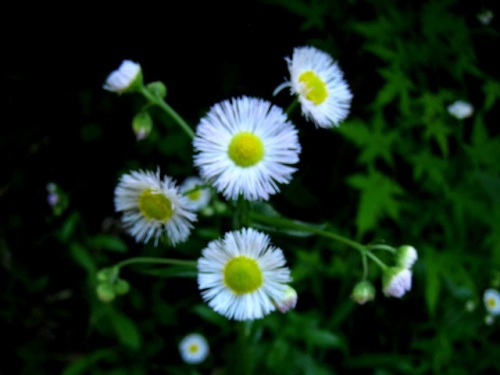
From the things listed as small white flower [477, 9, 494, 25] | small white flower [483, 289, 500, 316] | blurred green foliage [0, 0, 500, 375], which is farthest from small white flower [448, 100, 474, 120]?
small white flower [483, 289, 500, 316]

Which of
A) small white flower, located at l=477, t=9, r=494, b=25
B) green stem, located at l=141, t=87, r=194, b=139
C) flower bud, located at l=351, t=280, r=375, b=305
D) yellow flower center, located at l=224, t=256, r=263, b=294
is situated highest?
small white flower, located at l=477, t=9, r=494, b=25

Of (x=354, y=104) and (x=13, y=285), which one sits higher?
(x=354, y=104)

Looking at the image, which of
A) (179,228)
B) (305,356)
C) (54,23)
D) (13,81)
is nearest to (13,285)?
(13,81)

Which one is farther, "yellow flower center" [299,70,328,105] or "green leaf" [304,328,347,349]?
"green leaf" [304,328,347,349]

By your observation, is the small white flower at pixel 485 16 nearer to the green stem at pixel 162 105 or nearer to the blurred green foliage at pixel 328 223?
the blurred green foliage at pixel 328 223

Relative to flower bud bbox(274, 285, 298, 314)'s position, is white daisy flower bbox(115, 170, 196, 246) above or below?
above

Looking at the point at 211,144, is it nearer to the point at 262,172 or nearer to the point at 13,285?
the point at 262,172

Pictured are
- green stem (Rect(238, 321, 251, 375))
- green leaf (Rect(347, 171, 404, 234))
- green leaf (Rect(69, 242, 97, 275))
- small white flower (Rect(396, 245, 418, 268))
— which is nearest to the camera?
small white flower (Rect(396, 245, 418, 268))

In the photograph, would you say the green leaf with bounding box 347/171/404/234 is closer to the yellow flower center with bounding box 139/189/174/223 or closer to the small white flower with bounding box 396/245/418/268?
the small white flower with bounding box 396/245/418/268

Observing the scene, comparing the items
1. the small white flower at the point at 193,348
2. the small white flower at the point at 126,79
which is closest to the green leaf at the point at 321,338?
the small white flower at the point at 193,348
